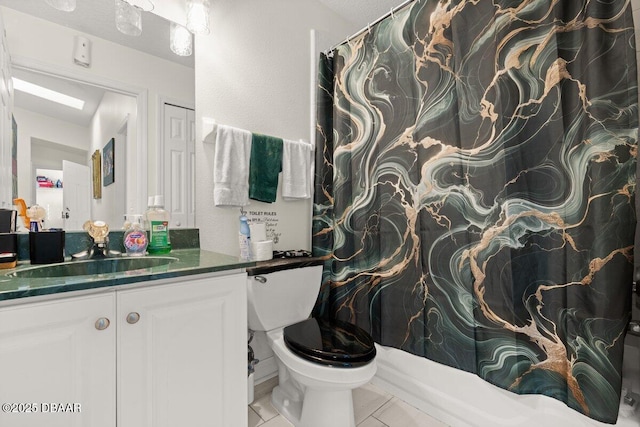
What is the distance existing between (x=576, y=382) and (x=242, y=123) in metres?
1.82

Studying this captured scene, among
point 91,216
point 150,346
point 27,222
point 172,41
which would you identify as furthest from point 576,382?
point 172,41

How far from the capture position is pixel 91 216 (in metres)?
1.22

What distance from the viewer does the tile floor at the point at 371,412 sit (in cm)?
138

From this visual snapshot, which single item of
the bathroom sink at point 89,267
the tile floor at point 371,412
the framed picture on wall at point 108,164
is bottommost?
the tile floor at point 371,412

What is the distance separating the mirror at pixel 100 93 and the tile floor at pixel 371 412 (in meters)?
1.14

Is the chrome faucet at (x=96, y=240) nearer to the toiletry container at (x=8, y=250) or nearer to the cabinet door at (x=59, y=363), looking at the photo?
the toiletry container at (x=8, y=250)

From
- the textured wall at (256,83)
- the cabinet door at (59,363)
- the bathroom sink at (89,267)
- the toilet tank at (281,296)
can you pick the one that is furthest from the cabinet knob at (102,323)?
the textured wall at (256,83)

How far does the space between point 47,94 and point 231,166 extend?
0.74m

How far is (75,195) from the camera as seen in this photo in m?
1.19

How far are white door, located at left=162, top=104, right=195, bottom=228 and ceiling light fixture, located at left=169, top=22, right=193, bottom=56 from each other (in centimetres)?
27

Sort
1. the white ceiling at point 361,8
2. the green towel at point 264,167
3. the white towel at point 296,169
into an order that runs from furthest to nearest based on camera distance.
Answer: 1. the white ceiling at point 361,8
2. the white towel at point 296,169
3. the green towel at point 264,167

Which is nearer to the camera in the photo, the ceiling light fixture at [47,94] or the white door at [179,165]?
the ceiling light fixture at [47,94]

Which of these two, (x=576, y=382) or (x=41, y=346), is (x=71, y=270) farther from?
(x=576, y=382)

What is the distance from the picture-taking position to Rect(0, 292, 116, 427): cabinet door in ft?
2.15
